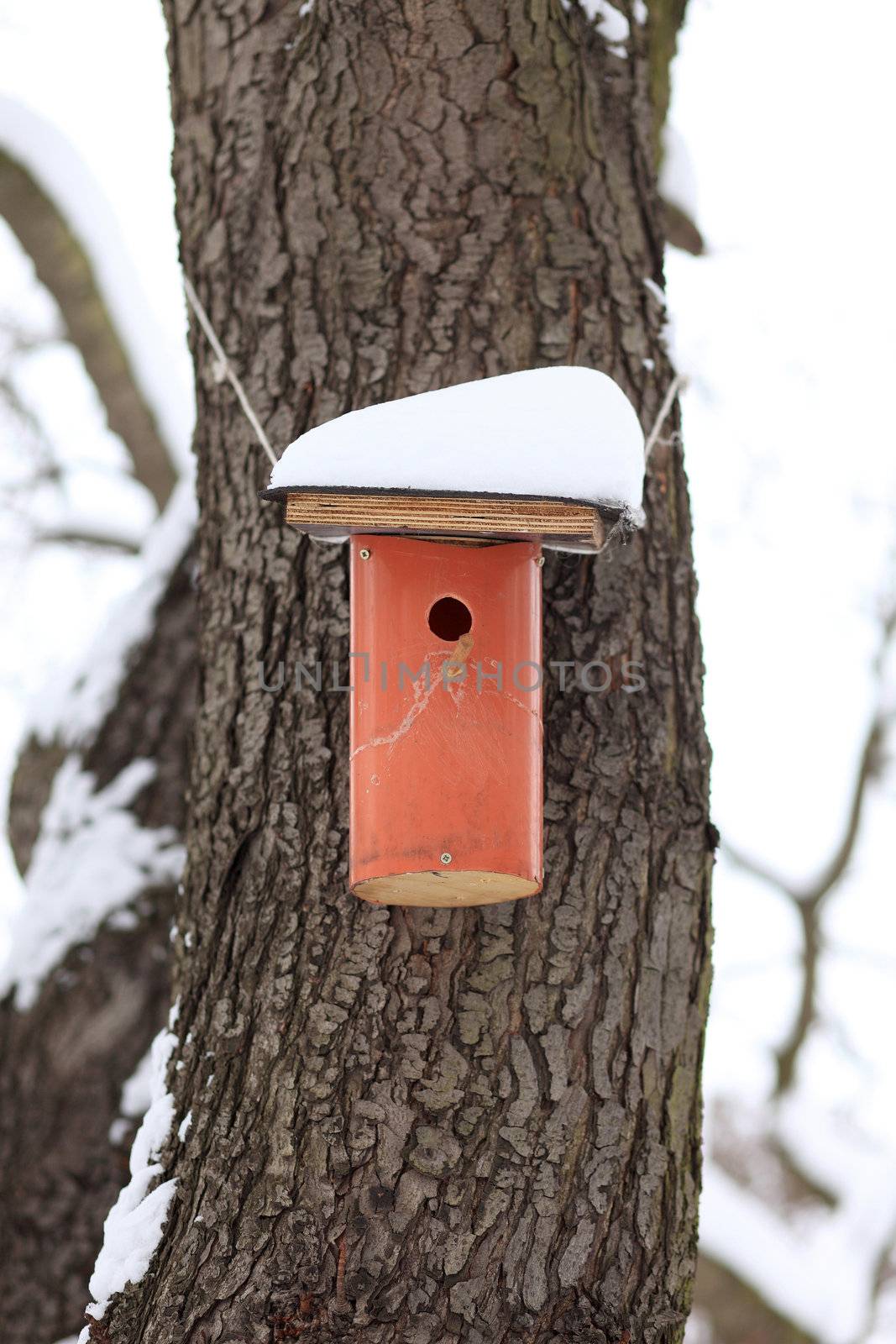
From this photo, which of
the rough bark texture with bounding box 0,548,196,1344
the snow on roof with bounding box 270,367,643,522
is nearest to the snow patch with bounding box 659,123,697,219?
the snow on roof with bounding box 270,367,643,522

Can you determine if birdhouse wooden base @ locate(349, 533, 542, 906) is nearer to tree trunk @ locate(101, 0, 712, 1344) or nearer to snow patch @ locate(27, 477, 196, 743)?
tree trunk @ locate(101, 0, 712, 1344)

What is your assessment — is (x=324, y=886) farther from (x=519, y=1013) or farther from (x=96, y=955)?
(x=96, y=955)

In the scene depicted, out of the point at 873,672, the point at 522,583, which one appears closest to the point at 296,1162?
the point at 522,583

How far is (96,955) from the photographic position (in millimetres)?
3684

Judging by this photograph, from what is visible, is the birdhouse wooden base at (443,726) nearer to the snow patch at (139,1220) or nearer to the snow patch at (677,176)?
the snow patch at (139,1220)

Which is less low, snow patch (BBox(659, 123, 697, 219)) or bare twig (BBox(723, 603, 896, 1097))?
snow patch (BBox(659, 123, 697, 219))

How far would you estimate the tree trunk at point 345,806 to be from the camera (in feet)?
6.51

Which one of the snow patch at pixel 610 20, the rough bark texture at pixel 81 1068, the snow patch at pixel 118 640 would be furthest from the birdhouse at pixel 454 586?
the snow patch at pixel 118 640

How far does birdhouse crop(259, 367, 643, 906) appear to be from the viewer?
6.32 feet

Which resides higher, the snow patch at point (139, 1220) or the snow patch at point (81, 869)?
the snow patch at point (81, 869)

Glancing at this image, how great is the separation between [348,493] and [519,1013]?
32.6 inches

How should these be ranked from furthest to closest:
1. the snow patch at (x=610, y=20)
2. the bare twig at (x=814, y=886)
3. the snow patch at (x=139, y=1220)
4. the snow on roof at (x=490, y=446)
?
the bare twig at (x=814, y=886)
the snow patch at (x=610, y=20)
the snow patch at (x=139, y=1220)
the snow on roof at (x=490, y=446)

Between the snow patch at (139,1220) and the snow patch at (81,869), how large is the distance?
154cm

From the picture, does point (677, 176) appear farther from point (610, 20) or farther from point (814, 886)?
point (814, 886)
